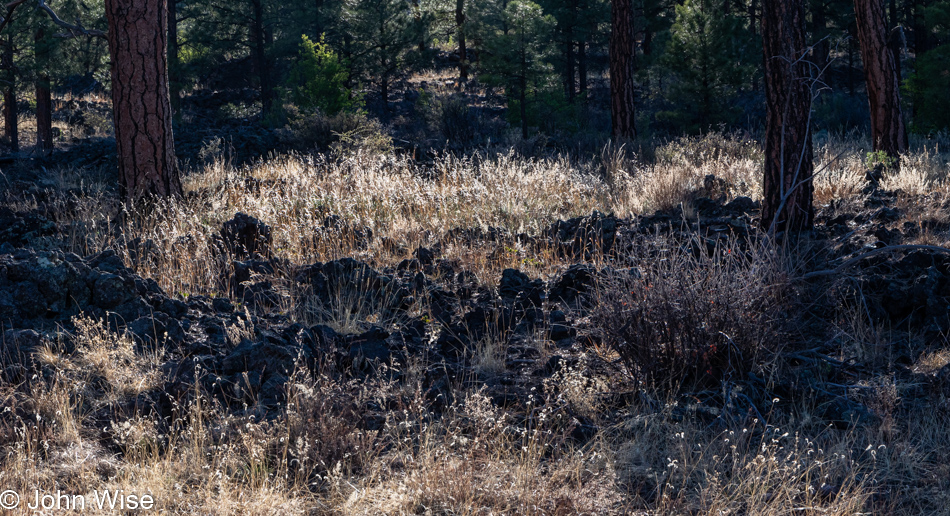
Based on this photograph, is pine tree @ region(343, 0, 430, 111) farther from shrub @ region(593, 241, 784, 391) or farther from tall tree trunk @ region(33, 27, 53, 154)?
shrub @ region(593, 241, 784, 391)

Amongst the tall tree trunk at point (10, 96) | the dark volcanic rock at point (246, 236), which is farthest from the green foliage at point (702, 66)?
the tall tree trunk at point (10, 96)

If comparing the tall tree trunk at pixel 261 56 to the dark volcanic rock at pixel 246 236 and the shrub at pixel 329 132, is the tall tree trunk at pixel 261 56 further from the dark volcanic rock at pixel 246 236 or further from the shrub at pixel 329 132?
the dark volcanic rock at pixel 246 236

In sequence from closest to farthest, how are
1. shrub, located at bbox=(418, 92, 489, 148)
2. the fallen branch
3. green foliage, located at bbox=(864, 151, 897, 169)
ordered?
1. the fallen branch
2. green foliage, located at bbox=(864, 151, 897, 169)
3. shrub, located at bbox=(418, 92, 489, 148)

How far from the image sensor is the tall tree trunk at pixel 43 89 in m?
18.2

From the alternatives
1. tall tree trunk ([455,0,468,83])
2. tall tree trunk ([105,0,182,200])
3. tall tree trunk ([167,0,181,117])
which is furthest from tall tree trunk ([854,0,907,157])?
tall tree trunk ([455,0,468,83])

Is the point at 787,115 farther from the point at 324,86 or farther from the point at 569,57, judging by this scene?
the point at 569,57

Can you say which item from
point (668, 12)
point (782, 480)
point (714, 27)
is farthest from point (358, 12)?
point (782, 480)

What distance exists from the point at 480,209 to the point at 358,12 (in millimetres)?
20771

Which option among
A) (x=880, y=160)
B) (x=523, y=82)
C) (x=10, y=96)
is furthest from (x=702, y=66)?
(x=10, y=96)

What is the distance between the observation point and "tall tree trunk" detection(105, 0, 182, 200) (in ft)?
25.2

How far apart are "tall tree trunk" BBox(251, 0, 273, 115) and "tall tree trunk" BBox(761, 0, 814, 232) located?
903 inches

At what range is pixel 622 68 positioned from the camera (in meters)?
14.4

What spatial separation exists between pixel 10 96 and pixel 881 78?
2254cm

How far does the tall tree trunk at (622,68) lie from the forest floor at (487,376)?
847 centimetres
